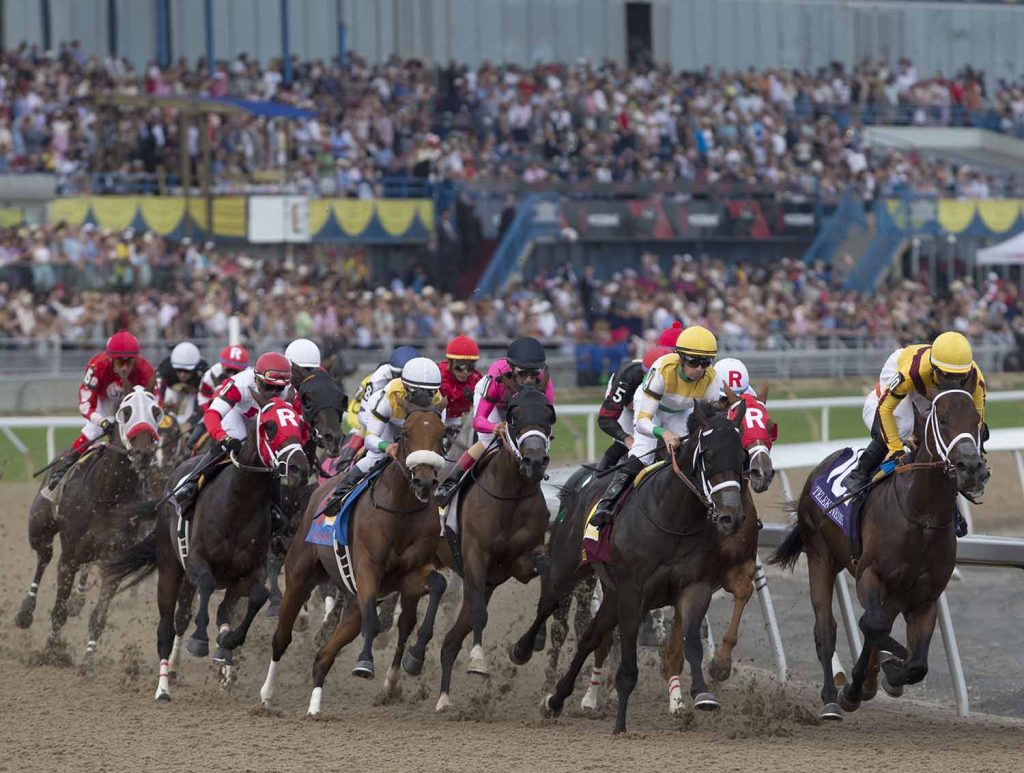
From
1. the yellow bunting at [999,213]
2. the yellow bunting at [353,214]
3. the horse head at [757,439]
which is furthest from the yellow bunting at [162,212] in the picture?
the horse head at [757,439]

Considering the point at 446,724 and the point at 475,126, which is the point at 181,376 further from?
the point at 475,126

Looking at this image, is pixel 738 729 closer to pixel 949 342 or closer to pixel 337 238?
pixel 949 342

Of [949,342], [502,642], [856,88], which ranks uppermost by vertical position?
[856,88]

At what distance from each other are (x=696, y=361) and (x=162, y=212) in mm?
15958

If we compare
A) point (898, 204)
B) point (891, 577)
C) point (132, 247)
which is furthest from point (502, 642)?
point (898, 204)

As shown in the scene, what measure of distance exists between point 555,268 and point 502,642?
14953 millimetres

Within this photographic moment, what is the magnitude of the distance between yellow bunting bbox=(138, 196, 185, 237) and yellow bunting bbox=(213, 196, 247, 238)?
52 cm

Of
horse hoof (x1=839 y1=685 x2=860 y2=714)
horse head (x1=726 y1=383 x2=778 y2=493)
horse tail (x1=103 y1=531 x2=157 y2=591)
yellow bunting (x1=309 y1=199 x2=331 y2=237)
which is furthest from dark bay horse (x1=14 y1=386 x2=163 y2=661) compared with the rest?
yellow bunting (x1=309 y1=199 x2=331 y2=237)

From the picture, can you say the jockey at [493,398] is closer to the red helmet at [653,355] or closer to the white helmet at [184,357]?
the red helmet at [653,355]

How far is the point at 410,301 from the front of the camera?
21.8m

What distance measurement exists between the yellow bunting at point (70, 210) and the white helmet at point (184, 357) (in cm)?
1096

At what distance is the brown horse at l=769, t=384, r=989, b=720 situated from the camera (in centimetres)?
682

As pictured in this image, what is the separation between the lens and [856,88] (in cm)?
3200

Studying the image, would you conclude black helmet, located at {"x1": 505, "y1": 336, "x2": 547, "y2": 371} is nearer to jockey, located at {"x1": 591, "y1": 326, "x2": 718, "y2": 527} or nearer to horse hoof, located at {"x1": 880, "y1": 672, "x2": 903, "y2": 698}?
jockey, located at {"x1": 591, "y1": 326, "x2": 718, "y2": 527}
